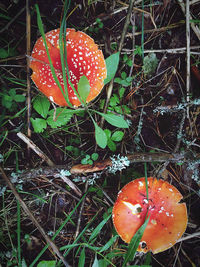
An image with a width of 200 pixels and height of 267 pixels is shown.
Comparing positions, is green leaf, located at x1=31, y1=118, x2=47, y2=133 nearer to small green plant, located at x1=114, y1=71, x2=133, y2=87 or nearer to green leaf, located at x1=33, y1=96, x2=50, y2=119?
green leaf, located at x1=33, y1=96, x2=50, y2=119

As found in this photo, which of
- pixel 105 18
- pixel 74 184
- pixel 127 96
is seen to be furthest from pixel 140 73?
pixel 74 184

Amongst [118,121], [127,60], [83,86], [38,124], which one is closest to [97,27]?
[127,60]

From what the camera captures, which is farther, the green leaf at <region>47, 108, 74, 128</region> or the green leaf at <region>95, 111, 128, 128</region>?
the green leaf at <region>47, 108, 74, 128</region>

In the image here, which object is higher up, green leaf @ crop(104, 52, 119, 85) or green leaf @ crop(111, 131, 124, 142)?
green leaf @ crop(104, 52, 119, 85)

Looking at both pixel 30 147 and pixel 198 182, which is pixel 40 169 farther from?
pixel 198 182

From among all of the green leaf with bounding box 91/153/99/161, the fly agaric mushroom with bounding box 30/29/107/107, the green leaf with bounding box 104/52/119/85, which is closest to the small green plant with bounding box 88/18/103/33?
the fly agaric mushroom with bounding box 30/29/107/107

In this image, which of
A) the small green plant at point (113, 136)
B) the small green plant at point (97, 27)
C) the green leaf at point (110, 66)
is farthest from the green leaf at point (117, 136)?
the small green plant at point (97, 27)

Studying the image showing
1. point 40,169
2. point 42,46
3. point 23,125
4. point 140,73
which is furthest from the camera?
point 140,73
